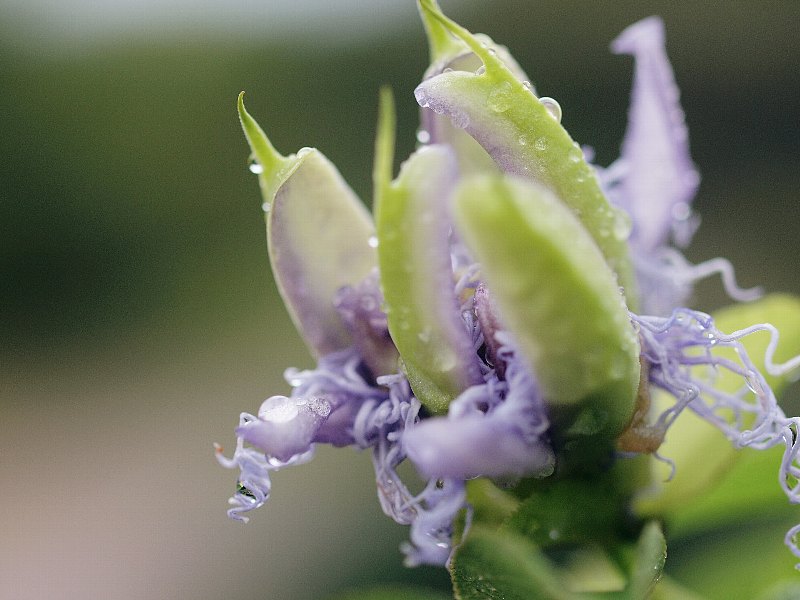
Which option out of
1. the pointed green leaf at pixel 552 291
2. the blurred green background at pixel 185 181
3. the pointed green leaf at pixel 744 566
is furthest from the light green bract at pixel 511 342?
the blurred green background at pixel 185 181

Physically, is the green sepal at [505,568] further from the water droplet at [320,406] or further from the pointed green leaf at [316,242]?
the pointed green leaf at [316,242]

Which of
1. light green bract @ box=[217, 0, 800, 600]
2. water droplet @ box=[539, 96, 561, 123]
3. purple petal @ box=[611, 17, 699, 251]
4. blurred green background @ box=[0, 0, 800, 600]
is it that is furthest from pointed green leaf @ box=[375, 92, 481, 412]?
blurred green background @ box=[0, 0, 800, 600]

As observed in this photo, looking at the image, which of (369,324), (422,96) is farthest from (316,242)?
(422,96)

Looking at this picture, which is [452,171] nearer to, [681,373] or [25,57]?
[681,373]

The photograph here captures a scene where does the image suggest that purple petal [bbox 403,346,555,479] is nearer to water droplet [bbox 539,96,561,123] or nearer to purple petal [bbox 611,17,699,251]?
water droplet [bbox 539,96,561,123]

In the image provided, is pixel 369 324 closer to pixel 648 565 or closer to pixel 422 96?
pixel 422 96

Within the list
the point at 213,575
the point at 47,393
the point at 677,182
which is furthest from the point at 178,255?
the point at 677,182
